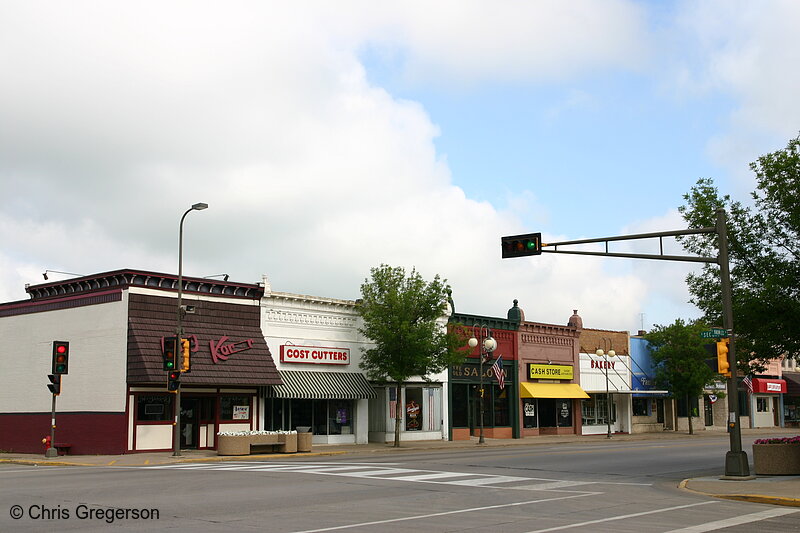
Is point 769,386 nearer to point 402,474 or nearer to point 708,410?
point 708,410

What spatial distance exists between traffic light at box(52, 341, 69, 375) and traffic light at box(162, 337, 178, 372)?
12.8 ft

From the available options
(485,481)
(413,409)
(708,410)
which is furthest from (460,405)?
(708,410)

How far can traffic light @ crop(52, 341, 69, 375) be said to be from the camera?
3148cm

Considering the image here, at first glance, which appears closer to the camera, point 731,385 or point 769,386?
point 731,385

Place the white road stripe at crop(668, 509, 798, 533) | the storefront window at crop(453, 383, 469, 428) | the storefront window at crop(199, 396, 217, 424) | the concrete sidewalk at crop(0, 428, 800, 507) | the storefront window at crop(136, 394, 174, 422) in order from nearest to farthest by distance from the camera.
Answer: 1. the white road stripe at crop(668, 509, 798, 533)
2. the concrete sidewalk at crop(0, 428, 800, 507)
3. the storefront window at crop(136, 394, 174, 422)
4. the storefront window at crop(199, 396, 217, 424)
5. the storefront window at crop(453, 383, 469, 428)

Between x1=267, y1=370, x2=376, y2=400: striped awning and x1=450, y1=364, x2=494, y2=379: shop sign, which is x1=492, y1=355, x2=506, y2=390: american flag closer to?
x1=450, y1=364, x2=494, y2=379: shop sign

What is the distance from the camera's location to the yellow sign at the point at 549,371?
53031 millimetres

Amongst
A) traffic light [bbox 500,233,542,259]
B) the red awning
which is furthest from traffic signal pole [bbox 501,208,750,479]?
the red awning

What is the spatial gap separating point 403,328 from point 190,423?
10.4m

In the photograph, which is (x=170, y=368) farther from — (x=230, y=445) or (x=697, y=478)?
(x=697, y=478)

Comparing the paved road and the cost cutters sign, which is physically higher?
the cost cutters sign

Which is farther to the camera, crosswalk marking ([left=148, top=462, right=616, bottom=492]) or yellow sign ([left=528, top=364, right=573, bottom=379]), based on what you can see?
yellow sign ([left=528, top=364, right=573, bottom=379])

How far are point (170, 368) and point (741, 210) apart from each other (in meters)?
20.1

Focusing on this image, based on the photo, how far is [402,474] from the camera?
22.7 m
